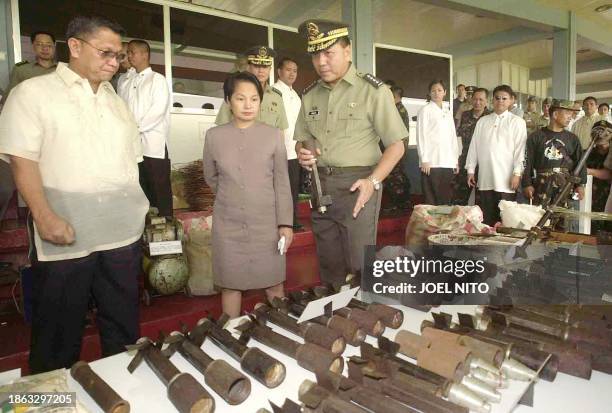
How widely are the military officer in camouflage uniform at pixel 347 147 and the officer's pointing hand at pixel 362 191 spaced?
3cm

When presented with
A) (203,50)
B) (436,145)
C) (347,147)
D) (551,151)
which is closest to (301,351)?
(347,147)

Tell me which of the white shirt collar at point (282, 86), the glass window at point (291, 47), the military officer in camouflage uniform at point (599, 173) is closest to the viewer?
the military officer in camouflage uniform at point (599, 173)

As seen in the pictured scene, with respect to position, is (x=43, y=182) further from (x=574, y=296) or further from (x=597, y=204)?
(x=597, y=204)

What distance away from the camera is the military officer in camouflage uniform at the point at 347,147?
74.4 inches

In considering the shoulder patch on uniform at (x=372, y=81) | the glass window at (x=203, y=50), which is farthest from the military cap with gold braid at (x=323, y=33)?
the glass window at (x=203, y=50)

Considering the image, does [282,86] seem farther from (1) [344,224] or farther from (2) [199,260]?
(1) [344,224]

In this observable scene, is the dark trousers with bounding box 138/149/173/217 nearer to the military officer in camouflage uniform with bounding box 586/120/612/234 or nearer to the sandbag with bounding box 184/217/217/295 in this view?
the sandbag with bounding box 184/217/217/295

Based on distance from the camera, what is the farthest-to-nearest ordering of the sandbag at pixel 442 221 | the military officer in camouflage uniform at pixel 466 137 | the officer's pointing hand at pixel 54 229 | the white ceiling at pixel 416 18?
the white ceiling at pixel 416 18 < the military officer in camouflage uniform at pixel 466 137 < the sandbag at pixel 442 221 < the officer's pointing hand at pixel 54 229

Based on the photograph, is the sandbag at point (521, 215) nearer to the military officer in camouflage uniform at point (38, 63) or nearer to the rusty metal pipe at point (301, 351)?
the rusty metal pipe at point (301, 351)

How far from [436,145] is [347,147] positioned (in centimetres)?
312

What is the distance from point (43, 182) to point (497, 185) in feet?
12.9

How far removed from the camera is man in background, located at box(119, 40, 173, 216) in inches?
137

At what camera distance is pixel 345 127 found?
6.59ft

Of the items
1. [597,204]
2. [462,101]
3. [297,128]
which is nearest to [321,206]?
[297,128]
